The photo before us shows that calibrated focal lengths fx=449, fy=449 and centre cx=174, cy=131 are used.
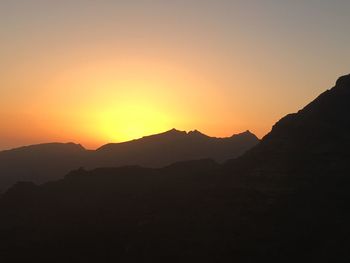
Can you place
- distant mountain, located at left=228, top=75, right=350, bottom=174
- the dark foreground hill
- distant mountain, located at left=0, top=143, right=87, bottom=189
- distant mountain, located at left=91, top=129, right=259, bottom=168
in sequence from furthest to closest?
1. distant mountain, located at left=0, top=143, right=87, bottom=189
2. distant mountain, located at left=91, top=129, right=259, bottom=168
3. distant mountain, located at left=228, top=75, right=350, bottom=174
4. the dark foreground hill

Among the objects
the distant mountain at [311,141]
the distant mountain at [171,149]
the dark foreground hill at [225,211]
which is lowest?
the dark foreground hill at [225,211]

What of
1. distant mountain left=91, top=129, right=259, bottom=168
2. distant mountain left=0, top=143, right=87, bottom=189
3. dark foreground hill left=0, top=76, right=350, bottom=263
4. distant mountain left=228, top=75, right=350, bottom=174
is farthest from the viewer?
distant mountain left=0, top=143, right=87, bottom=189

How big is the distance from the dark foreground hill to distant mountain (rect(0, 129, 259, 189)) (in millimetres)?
59381

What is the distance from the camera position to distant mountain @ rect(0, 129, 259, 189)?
437 ft

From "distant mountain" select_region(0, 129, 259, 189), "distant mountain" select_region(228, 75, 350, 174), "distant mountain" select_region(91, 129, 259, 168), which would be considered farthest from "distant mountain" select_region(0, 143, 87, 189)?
"distant mountain" select_region(228, 75, 350, 174)

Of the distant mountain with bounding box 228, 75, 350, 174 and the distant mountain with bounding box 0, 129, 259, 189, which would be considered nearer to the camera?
the distant mountain with bounding box 228, 75, 350, 174

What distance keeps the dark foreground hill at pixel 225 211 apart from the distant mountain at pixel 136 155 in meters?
59.4

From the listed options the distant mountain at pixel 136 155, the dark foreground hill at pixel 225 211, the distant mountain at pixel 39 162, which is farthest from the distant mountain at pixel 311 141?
the distant mountain at pixel 39 162

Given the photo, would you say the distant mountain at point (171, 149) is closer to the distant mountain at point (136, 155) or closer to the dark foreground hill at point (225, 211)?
the distant mountain at point (136, 155)

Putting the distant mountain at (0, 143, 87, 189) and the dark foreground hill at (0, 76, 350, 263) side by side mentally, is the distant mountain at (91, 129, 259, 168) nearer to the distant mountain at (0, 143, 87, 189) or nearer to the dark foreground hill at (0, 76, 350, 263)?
the distant mountain at (0, 143, 87, 189)

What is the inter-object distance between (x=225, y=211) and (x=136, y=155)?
8396 centimetres

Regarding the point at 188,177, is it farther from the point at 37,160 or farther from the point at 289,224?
the point at 37,160

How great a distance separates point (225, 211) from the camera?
55.4 meters

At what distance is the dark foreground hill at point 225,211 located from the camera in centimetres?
4944
